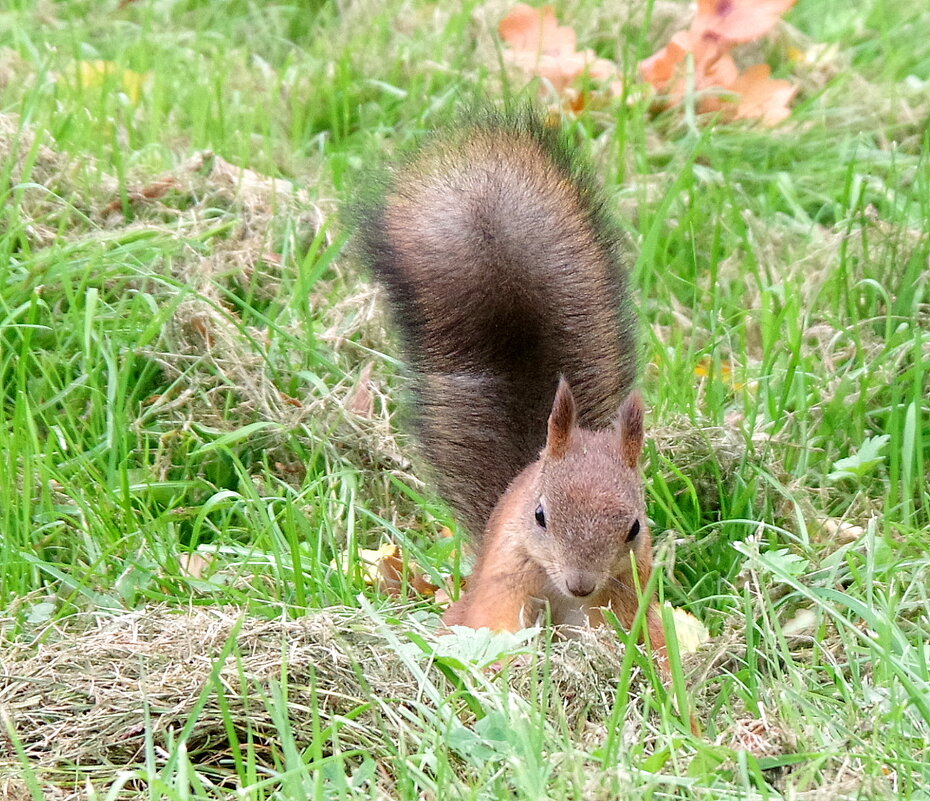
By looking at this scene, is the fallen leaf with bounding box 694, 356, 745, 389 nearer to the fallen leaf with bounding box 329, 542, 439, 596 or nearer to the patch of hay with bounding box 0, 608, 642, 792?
the fallen leaf with bounding box 329, 542, 439, 596


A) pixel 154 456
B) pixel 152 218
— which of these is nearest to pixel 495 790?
pixel 154 456

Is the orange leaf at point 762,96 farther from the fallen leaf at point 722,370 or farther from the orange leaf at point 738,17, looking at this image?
the fallen leaf at point 722,370

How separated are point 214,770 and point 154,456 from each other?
1.02 metres

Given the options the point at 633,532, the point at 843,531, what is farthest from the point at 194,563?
the point at 843,531

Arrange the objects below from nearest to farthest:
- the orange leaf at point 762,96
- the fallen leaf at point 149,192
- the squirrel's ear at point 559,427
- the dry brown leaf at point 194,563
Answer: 1. the squirrel's ear at point 559,427
2. the dry brown leaf at point 194,563
3. the fallen leaf at point 149,192
4. the orange leaf at point 762,96

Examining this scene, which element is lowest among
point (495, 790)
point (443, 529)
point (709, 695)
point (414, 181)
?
point (443, 529)

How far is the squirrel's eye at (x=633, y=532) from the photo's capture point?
222cm

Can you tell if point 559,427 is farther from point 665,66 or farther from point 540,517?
point 665,66

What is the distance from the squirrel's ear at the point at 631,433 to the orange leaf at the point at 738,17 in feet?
6.72

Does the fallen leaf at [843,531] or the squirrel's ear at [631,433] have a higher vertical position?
the squirrel's ear at [631,433]

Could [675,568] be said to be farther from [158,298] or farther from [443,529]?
[158,298]

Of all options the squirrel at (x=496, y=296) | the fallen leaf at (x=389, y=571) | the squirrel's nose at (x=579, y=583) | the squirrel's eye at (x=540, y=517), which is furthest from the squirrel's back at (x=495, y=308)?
the squirrel's nose at (x=579, y=583)

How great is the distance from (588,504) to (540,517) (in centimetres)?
8

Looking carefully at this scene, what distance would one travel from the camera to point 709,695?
2193 millimetres
